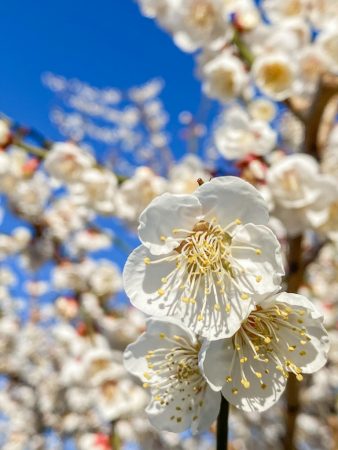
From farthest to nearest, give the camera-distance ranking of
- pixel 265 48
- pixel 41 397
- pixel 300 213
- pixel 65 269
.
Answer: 1. pixel 41 397
2. pixel 65 269
3. pixel 265 48
4. pixel 300 213

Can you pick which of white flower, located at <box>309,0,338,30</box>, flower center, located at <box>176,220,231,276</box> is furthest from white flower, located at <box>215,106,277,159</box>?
flower center, located at <box>176,220,231,276</box>

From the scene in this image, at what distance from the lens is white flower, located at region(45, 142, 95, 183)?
241 cm

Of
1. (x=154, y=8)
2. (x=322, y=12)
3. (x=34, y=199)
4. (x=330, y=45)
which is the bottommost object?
(x=34, y=199)

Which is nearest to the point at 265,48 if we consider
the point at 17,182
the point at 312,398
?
the point at 17,182

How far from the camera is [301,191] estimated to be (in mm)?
1938

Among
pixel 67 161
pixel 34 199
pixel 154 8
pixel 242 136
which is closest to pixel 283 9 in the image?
pixel 154 8

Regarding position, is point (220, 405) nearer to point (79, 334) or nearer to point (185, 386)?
point (185, 386)

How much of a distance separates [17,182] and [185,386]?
196 centimetres

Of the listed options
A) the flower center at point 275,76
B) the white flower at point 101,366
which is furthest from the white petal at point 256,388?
the white flower at point 101,366

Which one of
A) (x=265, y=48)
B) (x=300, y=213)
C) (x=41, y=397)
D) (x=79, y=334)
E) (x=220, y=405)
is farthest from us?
(x=41, y=397)

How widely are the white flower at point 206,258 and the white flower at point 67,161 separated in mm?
1636

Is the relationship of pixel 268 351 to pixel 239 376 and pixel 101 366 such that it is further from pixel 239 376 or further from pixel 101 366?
pixel 101 366

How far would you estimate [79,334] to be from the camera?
325 cm

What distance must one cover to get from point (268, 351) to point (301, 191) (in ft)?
3.85
